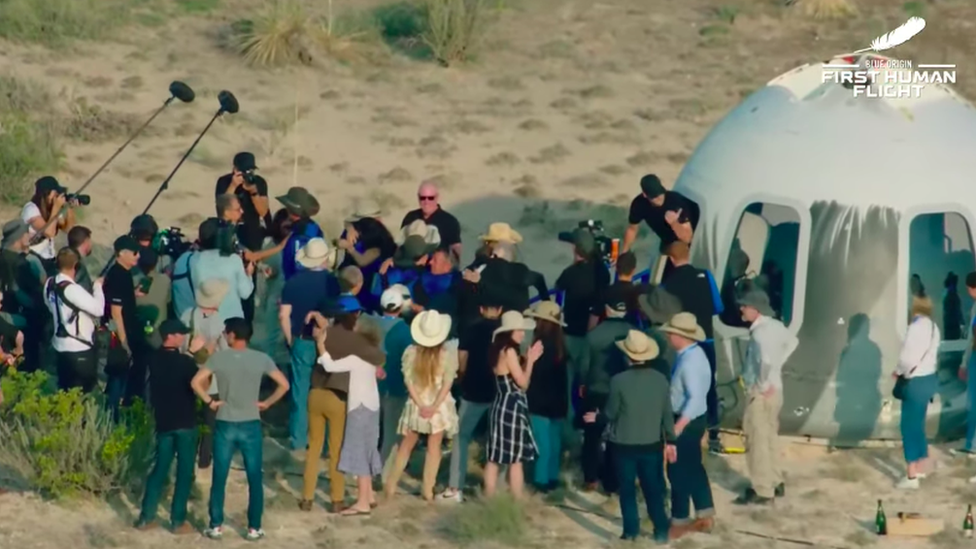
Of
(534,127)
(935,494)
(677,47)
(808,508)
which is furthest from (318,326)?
(677,47)

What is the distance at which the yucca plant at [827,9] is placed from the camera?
26719 millimetres

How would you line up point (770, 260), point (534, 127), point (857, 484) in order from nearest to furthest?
1. point (857, 484)
2. point (770, 260)
3. point (534, 127)

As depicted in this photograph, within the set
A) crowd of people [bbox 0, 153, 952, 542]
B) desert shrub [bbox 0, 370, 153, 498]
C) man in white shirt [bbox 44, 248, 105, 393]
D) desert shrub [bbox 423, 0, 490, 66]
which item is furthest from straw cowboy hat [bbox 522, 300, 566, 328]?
desert shrub [bbox 423, 0, 490, 66]

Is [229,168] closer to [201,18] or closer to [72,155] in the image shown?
[72,155]

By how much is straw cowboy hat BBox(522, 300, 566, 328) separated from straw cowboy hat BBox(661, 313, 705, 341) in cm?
85

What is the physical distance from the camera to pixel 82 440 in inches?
520

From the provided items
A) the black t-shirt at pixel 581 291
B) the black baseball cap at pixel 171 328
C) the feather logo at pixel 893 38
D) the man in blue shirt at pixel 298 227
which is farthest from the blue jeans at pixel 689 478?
the feather logo at pixel 893 38

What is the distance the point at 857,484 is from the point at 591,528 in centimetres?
206

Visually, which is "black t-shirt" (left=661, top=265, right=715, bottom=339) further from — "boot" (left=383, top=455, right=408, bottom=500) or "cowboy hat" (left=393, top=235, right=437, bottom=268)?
"boot" (left=383, top=455, right=408, bottom=500)

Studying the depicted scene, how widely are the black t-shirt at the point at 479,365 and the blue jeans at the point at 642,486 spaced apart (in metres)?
1.13

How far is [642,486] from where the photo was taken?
1252cm

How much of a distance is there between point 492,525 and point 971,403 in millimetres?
3624

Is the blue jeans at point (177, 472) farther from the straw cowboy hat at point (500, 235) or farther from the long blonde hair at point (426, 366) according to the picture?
the straw cowboy hat at point (500, 235)

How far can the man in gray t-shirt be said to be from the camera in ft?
40.3
